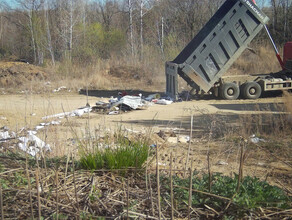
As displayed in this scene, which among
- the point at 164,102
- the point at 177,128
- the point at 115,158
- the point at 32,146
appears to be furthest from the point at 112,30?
the point at 115,158

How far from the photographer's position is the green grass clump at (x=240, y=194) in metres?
3.03

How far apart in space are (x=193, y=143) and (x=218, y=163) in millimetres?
1794

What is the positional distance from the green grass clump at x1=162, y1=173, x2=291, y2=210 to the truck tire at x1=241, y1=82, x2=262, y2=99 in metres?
10.9

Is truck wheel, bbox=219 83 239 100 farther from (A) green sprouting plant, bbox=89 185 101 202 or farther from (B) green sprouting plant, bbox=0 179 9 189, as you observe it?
(B) green sprouting plant, bbox=0 179 9 189

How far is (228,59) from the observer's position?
44.7 ft

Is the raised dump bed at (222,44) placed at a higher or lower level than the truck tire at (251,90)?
higher

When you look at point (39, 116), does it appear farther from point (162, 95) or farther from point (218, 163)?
point (218, 163)

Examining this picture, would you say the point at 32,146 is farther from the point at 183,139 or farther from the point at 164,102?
the point at 164,102

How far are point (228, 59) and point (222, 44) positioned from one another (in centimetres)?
59

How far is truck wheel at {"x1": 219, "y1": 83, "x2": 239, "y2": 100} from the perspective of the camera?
1393 centimetres

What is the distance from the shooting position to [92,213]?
3.04 metres

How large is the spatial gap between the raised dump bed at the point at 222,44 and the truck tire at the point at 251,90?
1078mm

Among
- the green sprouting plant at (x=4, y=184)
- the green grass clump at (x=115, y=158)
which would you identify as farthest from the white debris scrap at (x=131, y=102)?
the green sprouting plant at (x=4, y=184)

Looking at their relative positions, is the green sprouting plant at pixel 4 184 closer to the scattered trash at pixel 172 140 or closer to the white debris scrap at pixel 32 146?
the white debris scrap at pixel 32 146
